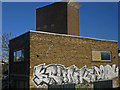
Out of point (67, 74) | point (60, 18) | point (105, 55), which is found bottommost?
point (67, 74)

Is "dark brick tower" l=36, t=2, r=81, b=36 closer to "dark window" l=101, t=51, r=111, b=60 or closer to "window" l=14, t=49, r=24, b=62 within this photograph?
"dark window" l=101, t=51, r=111, b=60

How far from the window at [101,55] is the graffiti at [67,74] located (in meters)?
1.00

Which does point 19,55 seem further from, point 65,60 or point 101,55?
point 101,55

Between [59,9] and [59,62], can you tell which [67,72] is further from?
[59,9]

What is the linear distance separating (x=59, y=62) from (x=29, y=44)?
3809 mm

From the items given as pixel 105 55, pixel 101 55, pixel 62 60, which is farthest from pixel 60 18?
pixel 62 60

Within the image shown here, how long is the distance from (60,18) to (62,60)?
8569 mm

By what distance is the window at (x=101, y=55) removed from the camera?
777 inches

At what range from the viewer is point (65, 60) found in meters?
17.1

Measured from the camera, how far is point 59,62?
1661 cm

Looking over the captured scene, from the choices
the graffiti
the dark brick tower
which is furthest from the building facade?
the dark brick tower

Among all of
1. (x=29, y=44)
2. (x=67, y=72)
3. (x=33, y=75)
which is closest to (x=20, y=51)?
(x=29, y=44)

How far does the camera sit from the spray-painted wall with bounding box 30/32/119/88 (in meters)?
15.1

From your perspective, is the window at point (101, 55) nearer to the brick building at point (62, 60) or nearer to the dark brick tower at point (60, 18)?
the brick building at point (62, 60)
